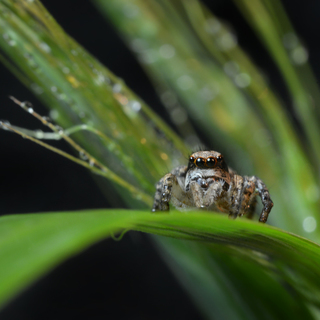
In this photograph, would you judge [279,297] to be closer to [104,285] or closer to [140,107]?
[140,107]

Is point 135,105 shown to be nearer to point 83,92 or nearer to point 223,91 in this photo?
point 83,92

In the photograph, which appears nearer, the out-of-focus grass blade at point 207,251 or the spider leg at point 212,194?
the out-of-focus grass blade at point 207,251

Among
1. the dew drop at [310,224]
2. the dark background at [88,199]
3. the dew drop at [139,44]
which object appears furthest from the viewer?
the dark background at [88,199]

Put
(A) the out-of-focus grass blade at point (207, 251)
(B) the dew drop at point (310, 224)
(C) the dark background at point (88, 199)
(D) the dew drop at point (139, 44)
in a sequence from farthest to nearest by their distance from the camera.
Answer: (C) the dark background at point (88, 199) < (D) the dew drop at point (139, 44) < (B) the dew drop at point (310, 224) < (A) the out-of-focus grass blade at point (207, 251)

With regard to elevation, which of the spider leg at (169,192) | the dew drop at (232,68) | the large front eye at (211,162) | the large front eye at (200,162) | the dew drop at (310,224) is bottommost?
the spider leg at (169,192)

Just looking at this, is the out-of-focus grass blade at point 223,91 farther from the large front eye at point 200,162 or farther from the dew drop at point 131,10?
the large front eye at point 200,162

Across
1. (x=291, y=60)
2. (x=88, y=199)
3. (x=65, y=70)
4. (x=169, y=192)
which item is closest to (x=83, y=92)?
(x=65, y=70)

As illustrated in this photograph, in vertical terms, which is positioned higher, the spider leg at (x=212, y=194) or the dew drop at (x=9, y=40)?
the dew drop at (x=9, y=40)

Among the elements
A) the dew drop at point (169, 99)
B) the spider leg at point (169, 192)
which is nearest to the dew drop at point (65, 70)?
the spider leg at point (169, 192)
